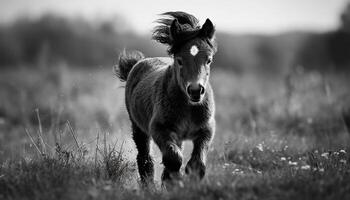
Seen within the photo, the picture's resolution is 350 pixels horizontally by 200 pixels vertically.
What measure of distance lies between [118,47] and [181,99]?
75.2 feet

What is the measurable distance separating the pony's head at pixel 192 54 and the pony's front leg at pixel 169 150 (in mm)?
594

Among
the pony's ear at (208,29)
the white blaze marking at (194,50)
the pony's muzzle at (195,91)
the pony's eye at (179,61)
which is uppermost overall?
the pony's ear at (208,29)

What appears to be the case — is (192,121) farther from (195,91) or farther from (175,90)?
(195,91)

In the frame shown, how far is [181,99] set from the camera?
6793 millimetres

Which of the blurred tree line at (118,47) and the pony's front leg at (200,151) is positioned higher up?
the blurred tree line at (118,47)

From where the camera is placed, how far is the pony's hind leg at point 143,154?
786cm

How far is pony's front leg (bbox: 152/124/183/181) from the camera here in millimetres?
6434

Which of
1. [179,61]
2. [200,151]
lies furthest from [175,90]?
[200,151]

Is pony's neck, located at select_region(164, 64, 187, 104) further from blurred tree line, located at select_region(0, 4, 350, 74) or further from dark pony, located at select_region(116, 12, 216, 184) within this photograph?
blurred tree line, located at select_region(0, 4, 350, 74)

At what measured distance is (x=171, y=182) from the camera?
20.5 ft

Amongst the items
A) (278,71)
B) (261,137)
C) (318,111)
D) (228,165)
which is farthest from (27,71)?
(228,165)

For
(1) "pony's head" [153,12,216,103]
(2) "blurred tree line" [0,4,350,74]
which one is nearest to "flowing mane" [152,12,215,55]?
(1) "pony's head" [153,12,216,103]

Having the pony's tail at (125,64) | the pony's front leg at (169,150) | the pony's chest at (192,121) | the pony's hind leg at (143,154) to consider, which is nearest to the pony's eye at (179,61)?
the pony's chest at (192,121)

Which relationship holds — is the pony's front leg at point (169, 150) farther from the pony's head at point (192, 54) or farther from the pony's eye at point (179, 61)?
the pony's eye at point (179, 61)
